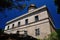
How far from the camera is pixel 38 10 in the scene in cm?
2906

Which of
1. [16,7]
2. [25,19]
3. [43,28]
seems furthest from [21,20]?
[16,7]

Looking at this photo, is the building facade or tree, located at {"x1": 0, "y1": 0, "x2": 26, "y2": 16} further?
the building facade

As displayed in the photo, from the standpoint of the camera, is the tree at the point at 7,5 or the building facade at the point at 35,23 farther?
the building facade at the point at 35,23

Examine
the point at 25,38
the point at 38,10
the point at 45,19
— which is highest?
the point at 38,10

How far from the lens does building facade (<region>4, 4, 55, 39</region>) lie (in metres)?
26.6

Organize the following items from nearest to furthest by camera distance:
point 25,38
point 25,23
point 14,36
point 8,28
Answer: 1. point 14,36
2. point 25,38
3. point 25,23
4. point 8,28

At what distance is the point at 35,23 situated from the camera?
28469 millimetres

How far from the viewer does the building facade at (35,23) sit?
Result: 26.6 meters

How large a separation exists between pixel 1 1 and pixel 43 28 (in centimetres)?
1752

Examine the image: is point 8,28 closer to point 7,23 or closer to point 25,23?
point 7,23

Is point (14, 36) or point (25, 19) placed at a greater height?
point (25, 19)

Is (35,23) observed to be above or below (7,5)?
above

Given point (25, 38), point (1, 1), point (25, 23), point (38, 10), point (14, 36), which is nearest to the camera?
point (1, 1)

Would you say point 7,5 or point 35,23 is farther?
point 35,23
